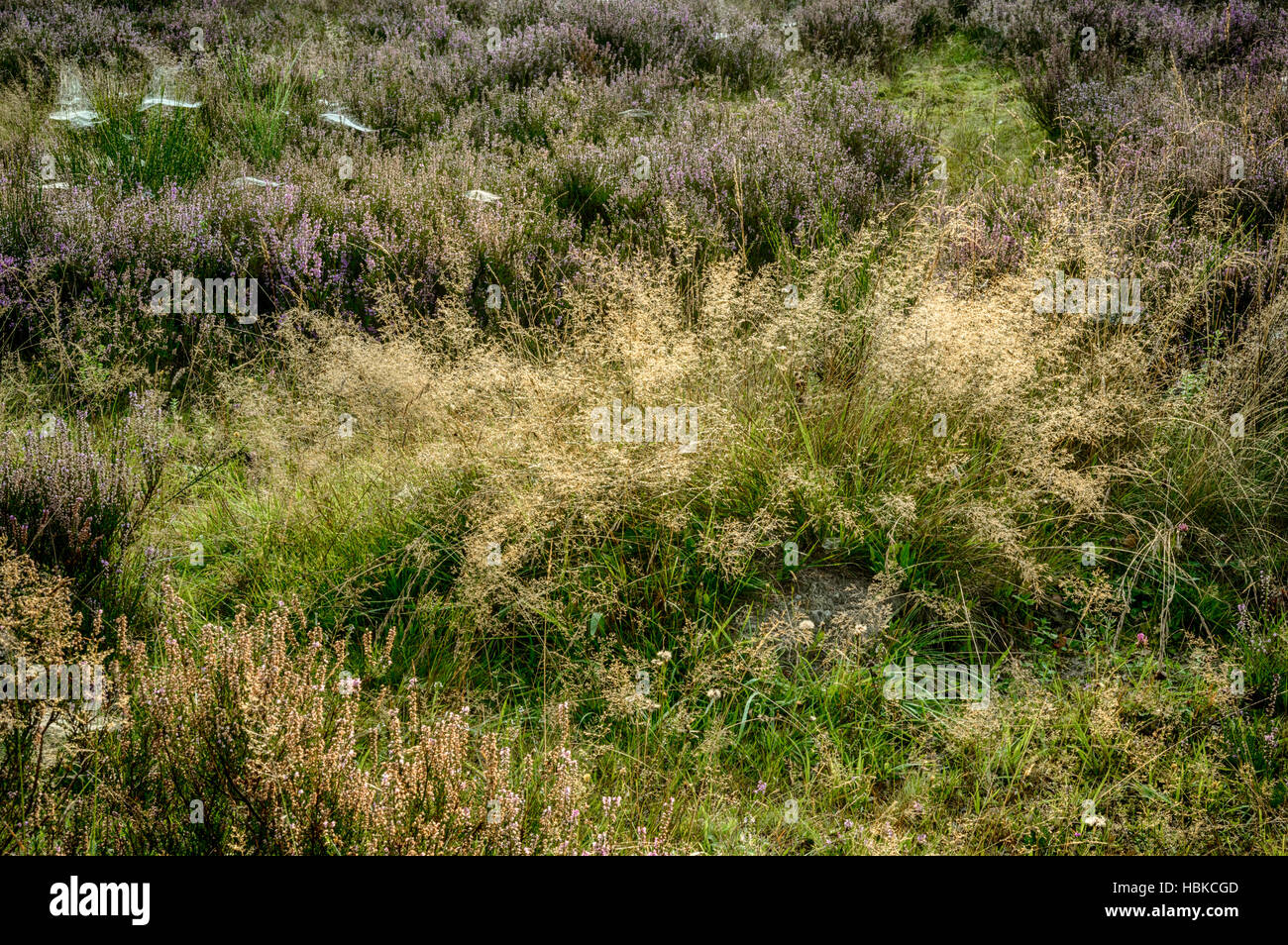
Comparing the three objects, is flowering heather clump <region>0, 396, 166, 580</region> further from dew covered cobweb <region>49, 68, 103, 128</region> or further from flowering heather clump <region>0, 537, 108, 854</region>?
dew covered cobweb <region>49, 68, 103, 128</region>

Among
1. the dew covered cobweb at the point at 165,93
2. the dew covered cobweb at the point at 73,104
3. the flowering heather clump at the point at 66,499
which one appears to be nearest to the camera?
the flowering heather clump at the point at 66,499

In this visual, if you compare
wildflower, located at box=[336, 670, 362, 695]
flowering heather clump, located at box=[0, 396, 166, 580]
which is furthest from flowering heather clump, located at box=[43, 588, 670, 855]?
flowering heather clump, located at box=[0, 396, 166, 580]

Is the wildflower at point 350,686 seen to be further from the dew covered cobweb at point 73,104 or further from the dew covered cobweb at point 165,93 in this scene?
the dew covered cobweb at point 73,104

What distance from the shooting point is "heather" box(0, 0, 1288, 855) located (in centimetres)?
210

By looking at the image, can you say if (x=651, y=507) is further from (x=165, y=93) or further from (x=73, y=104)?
(x=73, y=104)

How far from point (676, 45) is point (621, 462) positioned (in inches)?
224

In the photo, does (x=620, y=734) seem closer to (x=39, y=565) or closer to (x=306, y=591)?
(x=306, y=591)

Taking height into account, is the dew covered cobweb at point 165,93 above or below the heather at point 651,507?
above

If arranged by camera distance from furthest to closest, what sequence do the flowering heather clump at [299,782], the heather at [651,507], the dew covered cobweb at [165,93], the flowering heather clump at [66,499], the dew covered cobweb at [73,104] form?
the dew covered cobweb at [165,93]
the dew covered cobweb at [73,104]
the flowering heather clump at [66,499]
the heather at [651,507]
the flowering heather clump at [299,782]

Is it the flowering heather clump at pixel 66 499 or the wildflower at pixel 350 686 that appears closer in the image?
the wildflower at pixel 350 686

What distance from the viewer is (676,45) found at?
7.30m

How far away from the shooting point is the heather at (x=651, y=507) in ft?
6.88

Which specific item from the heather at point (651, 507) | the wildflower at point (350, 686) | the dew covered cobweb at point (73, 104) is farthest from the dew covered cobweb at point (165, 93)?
the wildflower at point (350, 686)

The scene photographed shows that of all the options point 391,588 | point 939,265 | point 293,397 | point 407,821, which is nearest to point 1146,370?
point 939,265
